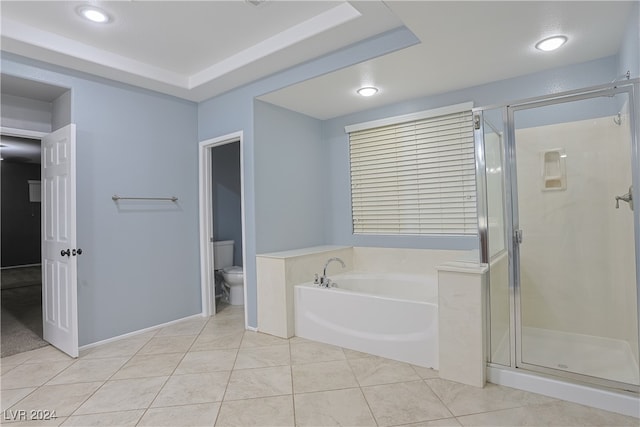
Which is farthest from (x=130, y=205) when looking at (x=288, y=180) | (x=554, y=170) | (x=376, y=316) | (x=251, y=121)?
(x=554, y=170)

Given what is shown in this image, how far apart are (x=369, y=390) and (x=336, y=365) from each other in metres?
0.42

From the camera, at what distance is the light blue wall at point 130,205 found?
2.99 metres

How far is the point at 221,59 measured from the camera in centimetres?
312

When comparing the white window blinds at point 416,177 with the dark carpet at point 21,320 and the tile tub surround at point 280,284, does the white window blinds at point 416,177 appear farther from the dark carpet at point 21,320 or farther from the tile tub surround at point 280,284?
the dark carpet at point 21,320

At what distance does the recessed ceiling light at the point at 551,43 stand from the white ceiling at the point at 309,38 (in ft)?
0.16

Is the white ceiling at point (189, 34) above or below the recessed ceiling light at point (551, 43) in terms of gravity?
above

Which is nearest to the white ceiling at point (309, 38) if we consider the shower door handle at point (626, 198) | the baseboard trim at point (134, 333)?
the shower door handle at point (626, 198)

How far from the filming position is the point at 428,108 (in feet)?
11.2

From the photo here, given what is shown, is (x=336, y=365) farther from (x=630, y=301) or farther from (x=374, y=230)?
(x=630, y=301)

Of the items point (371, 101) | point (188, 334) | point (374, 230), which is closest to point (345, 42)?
point (371, 101)

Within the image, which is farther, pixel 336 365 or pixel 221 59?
pixel 221 59

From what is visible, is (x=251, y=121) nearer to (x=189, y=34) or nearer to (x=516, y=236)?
(x=189, y=34)

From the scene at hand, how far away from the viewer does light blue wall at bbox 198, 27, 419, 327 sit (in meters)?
2.80

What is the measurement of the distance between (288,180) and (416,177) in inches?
52.8
